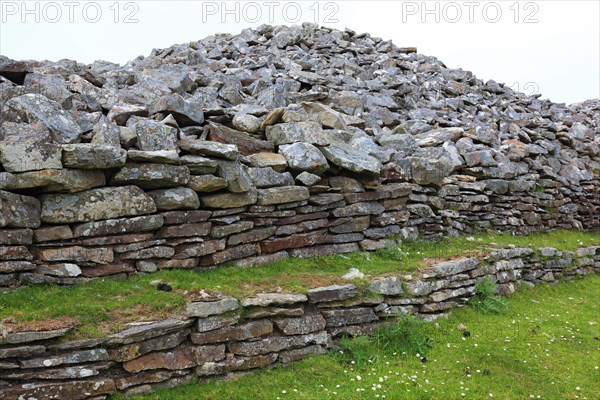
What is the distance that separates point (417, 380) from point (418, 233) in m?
6.15

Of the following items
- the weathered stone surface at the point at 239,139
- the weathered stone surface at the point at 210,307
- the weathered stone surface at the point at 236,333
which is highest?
the weathered stone surface at the point at 239,139

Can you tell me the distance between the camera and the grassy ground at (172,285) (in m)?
7.36

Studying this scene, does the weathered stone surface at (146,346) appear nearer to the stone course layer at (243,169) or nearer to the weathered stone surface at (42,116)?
the stone course layer at (243,169)

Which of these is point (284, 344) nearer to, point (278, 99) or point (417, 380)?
point (417, 380)

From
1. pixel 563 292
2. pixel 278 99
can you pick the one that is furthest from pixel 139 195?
pixel 563 292

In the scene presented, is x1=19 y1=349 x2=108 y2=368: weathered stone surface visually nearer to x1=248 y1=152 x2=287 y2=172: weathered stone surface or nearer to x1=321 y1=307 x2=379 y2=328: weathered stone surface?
x1=321 y1=307 x2=379 y2=328: weathered stone surface

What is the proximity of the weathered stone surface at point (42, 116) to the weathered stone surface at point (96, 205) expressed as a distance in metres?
1.30

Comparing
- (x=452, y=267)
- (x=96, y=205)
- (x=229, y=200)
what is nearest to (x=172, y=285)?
(x=96, y=205)

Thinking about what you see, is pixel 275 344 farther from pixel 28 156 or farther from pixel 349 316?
pixel 28 156

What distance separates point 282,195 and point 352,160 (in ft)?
7.62

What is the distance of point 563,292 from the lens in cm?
1470

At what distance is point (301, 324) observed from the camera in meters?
8.89

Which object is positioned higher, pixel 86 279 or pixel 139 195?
Result: pixel 139 195

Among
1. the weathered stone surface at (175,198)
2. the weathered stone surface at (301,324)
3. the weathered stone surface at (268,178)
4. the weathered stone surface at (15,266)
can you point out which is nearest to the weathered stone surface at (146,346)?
the weathered stone surface at (301,324)
